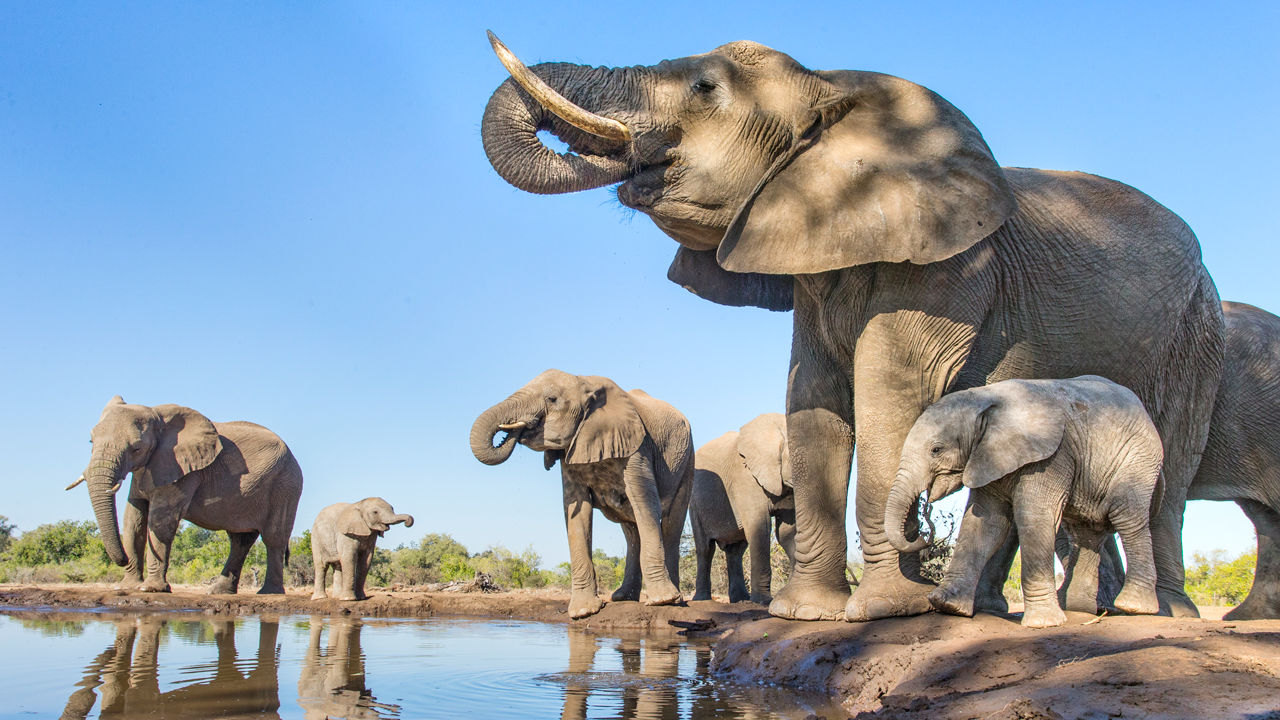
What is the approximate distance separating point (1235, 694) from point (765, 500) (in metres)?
11.2

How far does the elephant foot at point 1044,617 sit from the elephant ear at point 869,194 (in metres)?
1.77

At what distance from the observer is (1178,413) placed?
6.86 metres

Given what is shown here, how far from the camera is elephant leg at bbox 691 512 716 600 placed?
48.2ft

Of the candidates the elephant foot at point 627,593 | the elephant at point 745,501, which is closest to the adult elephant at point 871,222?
the elephant at point 745,501

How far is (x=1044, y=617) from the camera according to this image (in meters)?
4.98

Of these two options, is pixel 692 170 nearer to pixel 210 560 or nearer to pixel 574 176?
pixel 574 176

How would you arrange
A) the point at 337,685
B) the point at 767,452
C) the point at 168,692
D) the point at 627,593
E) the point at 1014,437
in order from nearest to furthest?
the point at 168,692 → the point at 1014,437 → the point at 337,685 → the point at 627,593 → the point at 767,452

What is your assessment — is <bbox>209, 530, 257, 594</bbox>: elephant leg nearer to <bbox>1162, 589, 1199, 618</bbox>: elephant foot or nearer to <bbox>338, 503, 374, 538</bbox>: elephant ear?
<bbox>338, 503, 374, 538</bbox>: elephant ear

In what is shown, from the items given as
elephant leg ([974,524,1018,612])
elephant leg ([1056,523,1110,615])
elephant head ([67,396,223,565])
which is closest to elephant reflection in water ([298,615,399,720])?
elephant leg ([974,524,1018,612])

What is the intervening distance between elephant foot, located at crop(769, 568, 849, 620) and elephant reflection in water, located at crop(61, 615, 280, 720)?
9.54 ft

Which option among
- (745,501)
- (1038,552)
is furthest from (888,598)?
(745,501)

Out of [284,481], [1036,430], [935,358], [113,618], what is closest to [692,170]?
[935,358]

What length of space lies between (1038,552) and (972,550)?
1.11 ft

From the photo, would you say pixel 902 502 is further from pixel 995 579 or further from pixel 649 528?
pixel 649 528
